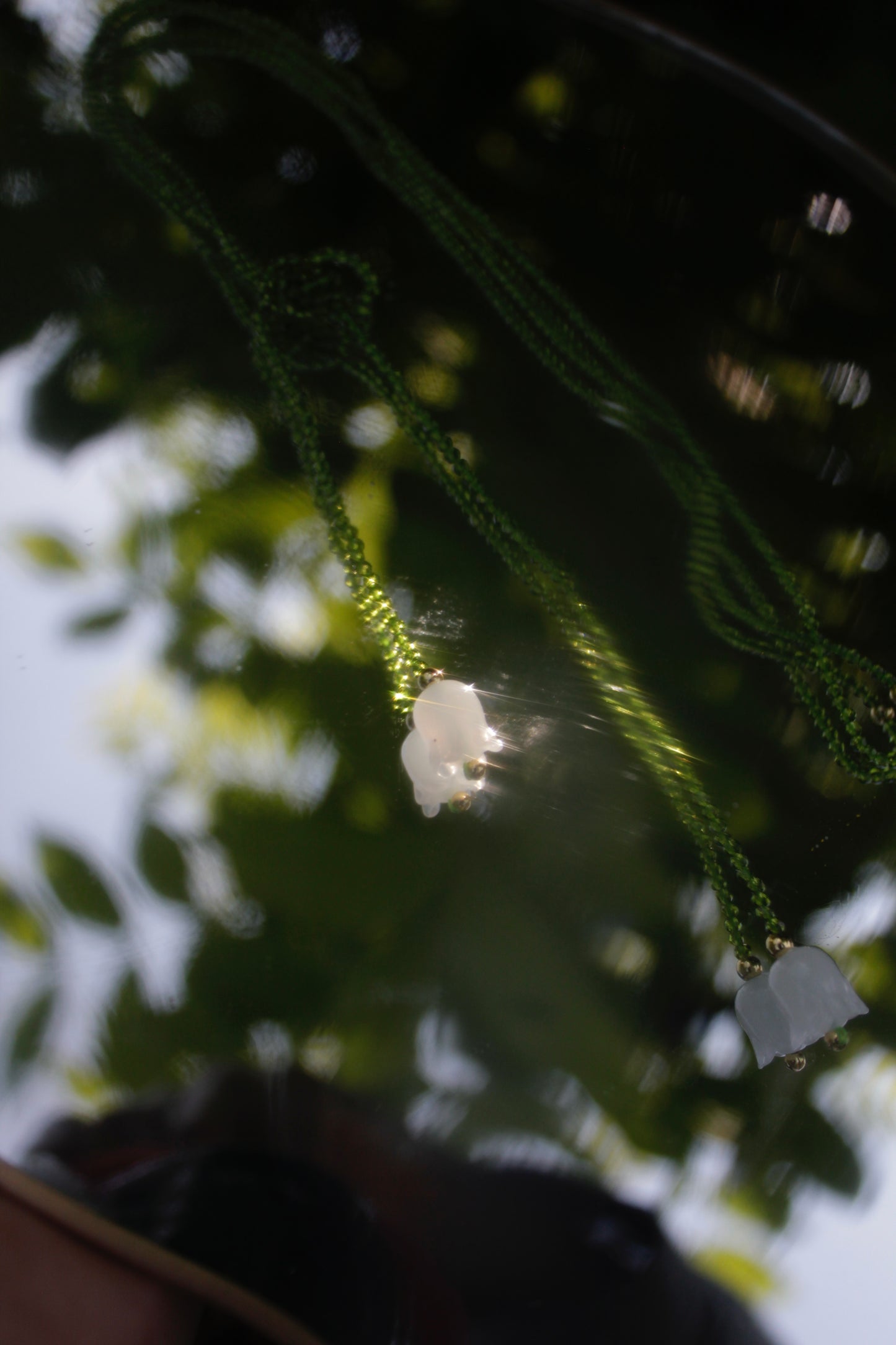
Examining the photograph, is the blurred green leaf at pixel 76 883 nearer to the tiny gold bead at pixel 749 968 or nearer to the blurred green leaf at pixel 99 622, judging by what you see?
the blurred green leaf at pixel 99 622

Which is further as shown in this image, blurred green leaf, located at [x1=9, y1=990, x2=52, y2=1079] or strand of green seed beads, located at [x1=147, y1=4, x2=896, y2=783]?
strand of green seed beads, located at [x1=147, y1=4, x2=896, y2=783]

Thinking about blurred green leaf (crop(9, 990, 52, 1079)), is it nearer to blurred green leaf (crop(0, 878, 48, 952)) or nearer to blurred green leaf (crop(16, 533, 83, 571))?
blurred green leaf (crop(0, 878, 48, 952))

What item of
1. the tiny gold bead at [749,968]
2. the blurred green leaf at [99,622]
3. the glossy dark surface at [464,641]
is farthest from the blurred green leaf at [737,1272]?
the blurred green leaf at [99,622]

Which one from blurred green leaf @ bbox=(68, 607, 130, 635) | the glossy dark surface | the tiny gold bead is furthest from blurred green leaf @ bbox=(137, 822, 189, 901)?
the tiny gold bead

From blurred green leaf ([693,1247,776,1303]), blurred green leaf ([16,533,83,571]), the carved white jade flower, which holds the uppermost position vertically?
blurred green leaf ([16,533,83,571])

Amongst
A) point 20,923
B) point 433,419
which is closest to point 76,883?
point 20,923

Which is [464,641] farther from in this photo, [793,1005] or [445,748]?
[793,1005]

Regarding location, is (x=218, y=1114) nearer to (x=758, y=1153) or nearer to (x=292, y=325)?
(x=758, y=1153)

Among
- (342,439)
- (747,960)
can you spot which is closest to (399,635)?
(342,439)
